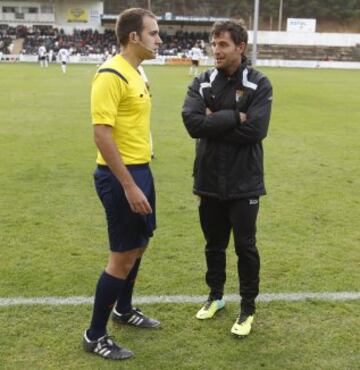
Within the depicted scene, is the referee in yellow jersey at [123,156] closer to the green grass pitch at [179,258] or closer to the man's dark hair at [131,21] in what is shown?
the man's dark hair at [131,21]

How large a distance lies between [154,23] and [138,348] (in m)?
2.11

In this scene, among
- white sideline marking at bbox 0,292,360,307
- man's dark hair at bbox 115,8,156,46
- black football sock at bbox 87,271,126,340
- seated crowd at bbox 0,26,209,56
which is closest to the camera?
man's dark hair at bbox 115,8,156,46

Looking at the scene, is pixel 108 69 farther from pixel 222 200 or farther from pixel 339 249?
pixel 339 249

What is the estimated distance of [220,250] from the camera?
4.38m

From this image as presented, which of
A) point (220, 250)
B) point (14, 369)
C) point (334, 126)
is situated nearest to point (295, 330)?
point (220, 250)

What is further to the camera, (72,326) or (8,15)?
(8,15)

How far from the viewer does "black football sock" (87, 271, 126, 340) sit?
3.72m

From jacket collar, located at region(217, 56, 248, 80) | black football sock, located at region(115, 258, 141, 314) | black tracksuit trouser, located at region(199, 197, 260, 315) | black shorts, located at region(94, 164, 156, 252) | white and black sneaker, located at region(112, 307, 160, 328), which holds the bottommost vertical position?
white and black sneaker, located at region(112, 307, 160, 328)

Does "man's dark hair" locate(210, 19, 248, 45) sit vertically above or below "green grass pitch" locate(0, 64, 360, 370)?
above

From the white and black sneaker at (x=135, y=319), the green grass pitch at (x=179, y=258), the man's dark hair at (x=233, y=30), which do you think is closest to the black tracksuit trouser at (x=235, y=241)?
the green grass pitch at (x=179, y=258)

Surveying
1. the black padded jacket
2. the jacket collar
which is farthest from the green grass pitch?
the jacket collar

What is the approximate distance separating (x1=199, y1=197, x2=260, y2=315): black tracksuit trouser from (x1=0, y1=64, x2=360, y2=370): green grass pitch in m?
0.25

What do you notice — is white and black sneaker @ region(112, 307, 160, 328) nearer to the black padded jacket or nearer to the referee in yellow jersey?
the referee in yellow jersey

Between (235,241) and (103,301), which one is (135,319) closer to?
(103,301)
